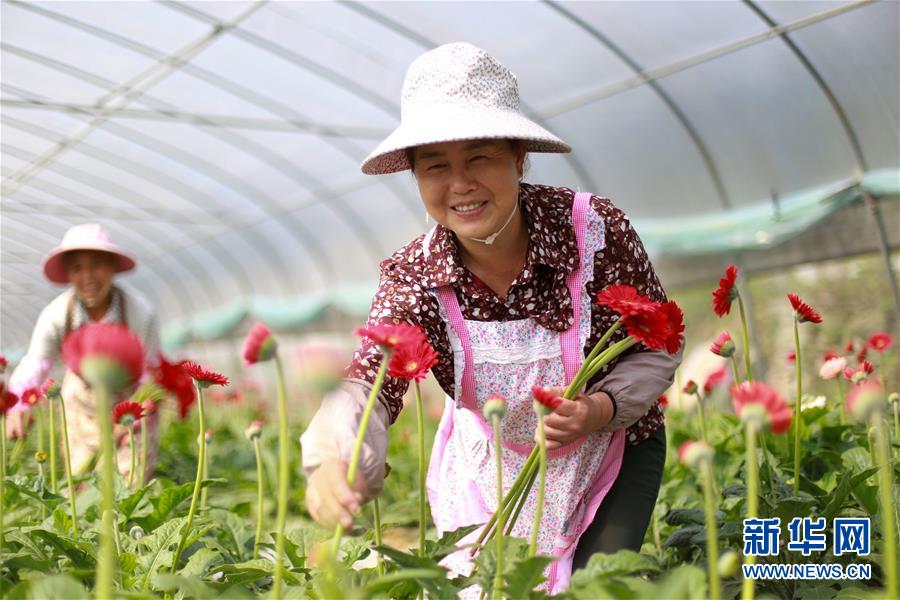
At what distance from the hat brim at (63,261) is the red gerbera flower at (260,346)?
2763mm

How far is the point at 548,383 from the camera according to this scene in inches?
68.1

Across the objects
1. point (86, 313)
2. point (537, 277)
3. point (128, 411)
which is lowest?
point (128, 411)

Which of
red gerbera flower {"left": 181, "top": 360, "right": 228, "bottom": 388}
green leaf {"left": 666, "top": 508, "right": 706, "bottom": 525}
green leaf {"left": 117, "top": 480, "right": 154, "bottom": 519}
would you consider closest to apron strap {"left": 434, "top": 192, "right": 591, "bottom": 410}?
red gerbera flower {"left": 181, "top": 360, "right": 228, "bottom": 388}

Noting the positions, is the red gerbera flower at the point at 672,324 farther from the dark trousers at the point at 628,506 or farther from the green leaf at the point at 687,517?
the green leaf at the point at 687,517

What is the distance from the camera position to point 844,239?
21.5 feet

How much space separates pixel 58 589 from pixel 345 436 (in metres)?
0.43

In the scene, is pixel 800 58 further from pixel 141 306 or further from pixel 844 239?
pixel 141 306

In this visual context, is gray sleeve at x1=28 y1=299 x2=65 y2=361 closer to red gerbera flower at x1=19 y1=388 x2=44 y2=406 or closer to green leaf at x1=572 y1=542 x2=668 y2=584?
red gerbera flower at x1=19 y1=388 x2=44 y2=406

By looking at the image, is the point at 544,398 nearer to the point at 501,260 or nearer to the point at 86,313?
the point at 501,260

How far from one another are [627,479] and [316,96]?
Answer: 7.38 meters

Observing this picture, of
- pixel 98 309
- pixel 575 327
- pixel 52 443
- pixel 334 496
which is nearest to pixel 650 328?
pixel 575 327

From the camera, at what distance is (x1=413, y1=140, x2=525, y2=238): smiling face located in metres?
1.60

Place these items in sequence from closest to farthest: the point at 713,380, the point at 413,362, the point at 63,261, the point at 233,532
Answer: the point at 413,362 < the point at 233,532 < the point at 713,380 < the point at 63,261

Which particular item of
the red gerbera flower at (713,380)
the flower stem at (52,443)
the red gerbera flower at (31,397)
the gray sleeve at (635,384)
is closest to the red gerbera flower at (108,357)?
the gray sleeve at (635,384)
